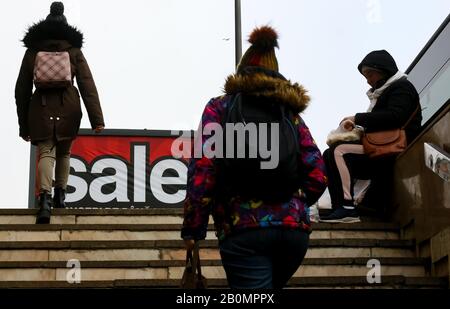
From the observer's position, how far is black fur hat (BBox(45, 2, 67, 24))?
1048 centimetres

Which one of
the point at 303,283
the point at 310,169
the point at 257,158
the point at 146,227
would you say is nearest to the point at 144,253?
the point at 146,227

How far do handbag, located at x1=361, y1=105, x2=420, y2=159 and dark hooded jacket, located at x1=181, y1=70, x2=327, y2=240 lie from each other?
188 inches

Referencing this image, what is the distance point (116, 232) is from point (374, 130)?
2580mm

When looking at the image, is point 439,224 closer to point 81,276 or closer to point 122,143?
point 81,276

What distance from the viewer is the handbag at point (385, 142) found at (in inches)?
405

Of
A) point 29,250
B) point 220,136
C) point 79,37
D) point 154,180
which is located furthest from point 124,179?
point 220,136

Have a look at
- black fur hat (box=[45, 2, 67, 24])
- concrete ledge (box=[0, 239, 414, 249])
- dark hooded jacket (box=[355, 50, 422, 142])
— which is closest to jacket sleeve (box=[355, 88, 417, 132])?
dark hooded jacket (box=[355, 50, 422, 142])

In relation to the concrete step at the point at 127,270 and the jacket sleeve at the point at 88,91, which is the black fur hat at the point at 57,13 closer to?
the jacket sleeve at the point at 88,91

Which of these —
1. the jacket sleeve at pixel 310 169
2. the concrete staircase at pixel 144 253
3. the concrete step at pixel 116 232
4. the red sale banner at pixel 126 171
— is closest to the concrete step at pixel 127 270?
the concrete staircase at pixel 144 253

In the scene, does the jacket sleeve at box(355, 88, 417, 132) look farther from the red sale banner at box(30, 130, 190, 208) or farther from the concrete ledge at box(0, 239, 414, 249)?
the red sale banner at box(30, 130, 190, 208)

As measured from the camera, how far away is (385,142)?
1034 centimetres

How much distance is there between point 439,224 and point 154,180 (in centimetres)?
1303

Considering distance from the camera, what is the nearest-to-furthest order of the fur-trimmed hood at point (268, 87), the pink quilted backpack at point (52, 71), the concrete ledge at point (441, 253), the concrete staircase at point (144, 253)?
the fur-trimmed hood at point (268, 87) → the concrete staircase at point (144, 253) → the concrete ledge at point (441, 253) → the pink quilted backpack at point (52, 71)

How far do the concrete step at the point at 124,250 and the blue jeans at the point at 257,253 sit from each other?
147 inches
